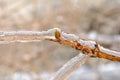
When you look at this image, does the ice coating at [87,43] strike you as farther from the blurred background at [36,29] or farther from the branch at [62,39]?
the blurred background at [36,29]

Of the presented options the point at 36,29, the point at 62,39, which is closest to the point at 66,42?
the point at 62,39

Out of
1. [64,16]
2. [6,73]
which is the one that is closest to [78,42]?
[6,73]

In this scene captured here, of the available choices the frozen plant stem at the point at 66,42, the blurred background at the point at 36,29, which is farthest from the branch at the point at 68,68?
the blurred background at the point at 36,29

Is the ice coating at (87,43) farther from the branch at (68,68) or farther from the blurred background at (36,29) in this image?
the blurred background at (36,29)

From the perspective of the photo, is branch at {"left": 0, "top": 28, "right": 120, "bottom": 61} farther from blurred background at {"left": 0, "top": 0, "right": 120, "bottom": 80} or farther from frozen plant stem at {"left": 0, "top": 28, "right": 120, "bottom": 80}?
blurred background at {"left": 0, "top": 0, "right": 120, "bottom": 80}

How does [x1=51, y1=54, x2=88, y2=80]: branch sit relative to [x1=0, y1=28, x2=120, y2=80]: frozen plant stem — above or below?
below

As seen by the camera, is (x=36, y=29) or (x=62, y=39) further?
(x=36, y=29)

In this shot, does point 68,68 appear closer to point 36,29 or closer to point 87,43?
point 87,43

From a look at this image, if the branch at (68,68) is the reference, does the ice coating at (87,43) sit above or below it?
above

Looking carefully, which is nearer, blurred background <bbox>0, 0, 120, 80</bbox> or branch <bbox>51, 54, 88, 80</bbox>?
branch <bbox>51, 54, 88, 80</bbox>

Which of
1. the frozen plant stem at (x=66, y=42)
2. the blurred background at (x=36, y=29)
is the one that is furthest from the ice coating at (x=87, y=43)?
the blurred background at (x=36, y=29)

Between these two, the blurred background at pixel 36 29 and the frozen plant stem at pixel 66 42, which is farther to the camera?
the blurred background at pixel 36 29

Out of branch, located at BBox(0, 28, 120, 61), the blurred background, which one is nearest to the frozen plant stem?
branch, located at BBox(0, 28, 120, 61)
